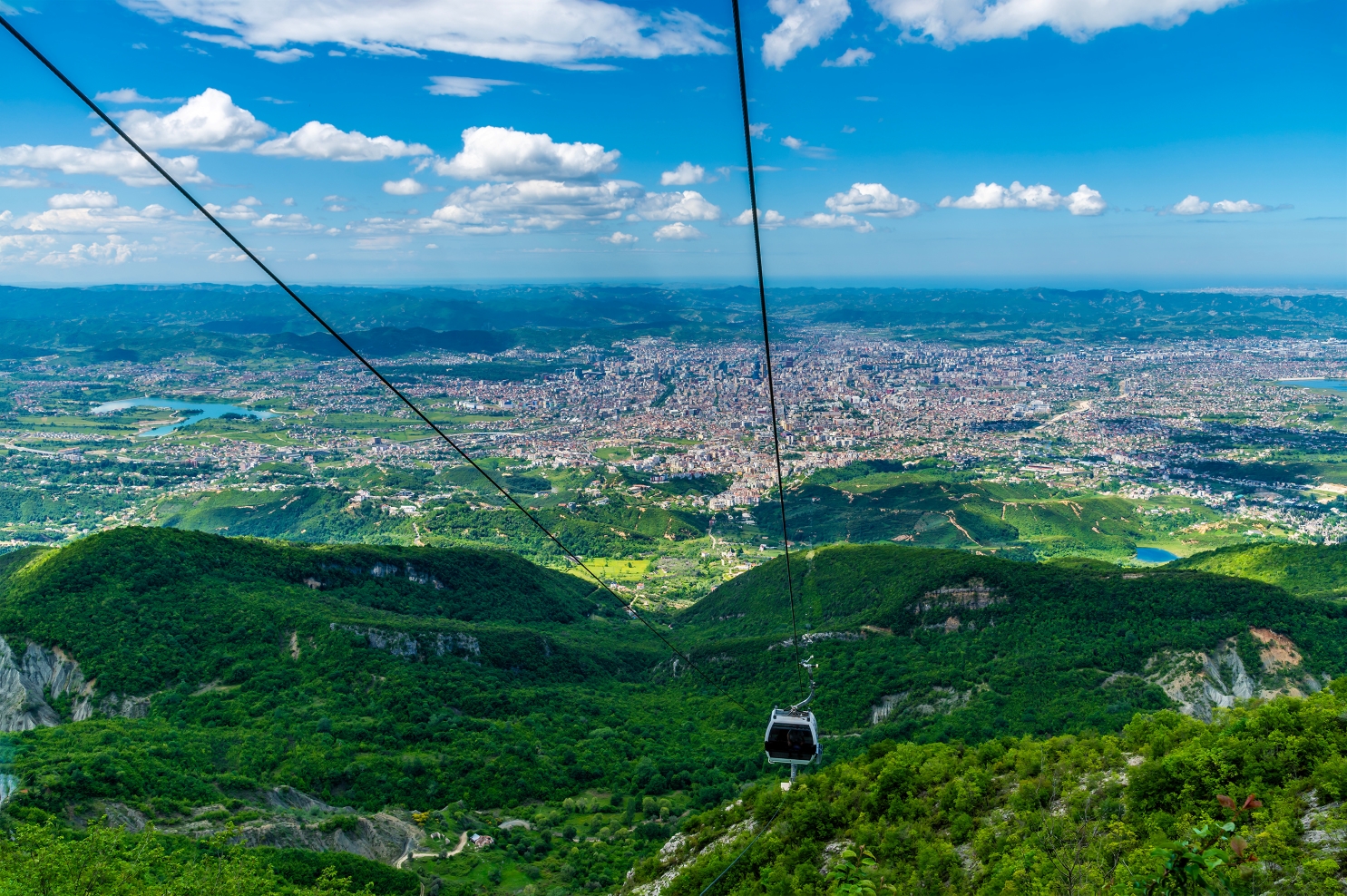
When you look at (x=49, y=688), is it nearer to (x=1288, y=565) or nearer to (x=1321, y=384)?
(x=1288, y=565)

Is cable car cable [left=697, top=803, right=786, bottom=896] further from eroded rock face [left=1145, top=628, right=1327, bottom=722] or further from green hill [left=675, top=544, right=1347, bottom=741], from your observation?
eroded rock face [left=1145, top=628, right=1327, bottom=722]

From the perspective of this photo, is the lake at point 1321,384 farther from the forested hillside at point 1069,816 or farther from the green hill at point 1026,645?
the forested hillside at point 1069,816

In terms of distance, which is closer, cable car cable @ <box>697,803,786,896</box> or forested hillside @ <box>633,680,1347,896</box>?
forested hillside @ <box>633,680,1347,896</box>

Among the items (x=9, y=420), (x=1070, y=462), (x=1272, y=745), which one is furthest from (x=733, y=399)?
(x=1272, y=745)

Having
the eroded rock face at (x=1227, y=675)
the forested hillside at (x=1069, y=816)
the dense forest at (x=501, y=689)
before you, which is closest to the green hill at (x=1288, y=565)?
the dense forest at (x=501, y=689)

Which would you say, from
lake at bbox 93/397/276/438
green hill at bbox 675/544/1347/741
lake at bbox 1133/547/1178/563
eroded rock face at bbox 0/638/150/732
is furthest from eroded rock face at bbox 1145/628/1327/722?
lake at bbox 93/397/276/438

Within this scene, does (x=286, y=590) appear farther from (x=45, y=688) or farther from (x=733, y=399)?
(x=733, y=399)
